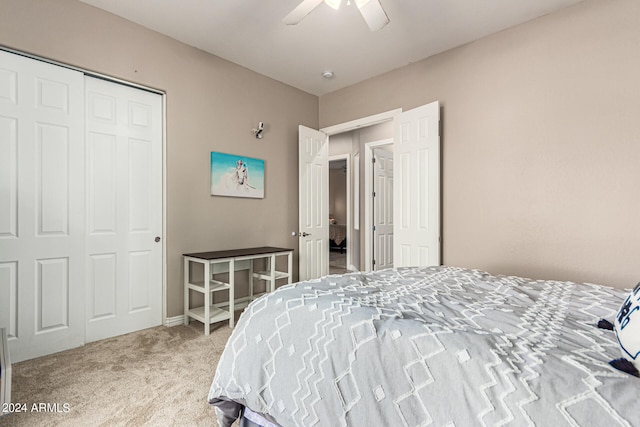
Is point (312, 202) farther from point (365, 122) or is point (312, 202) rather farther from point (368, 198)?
point (368, 198)

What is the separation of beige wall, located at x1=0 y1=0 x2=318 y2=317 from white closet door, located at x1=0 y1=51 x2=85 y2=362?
0.90 feet

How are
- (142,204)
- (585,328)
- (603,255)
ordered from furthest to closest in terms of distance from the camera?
(142,204)
(603,255)
(585,328)

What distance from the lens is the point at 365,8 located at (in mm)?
2104

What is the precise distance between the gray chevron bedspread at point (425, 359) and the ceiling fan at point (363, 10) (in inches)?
68.8

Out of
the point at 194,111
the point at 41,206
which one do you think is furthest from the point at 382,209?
the point at 41,206

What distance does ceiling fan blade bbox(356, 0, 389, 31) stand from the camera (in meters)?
2.05

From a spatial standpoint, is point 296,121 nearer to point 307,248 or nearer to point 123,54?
point 307,248

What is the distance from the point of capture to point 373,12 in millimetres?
2109

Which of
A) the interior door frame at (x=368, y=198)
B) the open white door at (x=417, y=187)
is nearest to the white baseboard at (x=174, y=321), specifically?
the open white door at (x=417, y=187)

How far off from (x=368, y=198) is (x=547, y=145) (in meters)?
2.93

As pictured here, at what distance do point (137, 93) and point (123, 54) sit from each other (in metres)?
0.32

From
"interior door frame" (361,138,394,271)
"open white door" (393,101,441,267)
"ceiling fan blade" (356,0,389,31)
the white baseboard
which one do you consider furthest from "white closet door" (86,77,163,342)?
"interior door frame" (361,138,394,271)

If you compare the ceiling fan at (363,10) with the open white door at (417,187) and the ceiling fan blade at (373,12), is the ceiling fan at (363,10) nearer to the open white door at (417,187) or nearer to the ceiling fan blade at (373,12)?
the ceiling fan blade at (373,12)

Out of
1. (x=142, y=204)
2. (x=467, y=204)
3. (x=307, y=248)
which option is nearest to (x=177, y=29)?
(x=142, y=204)
